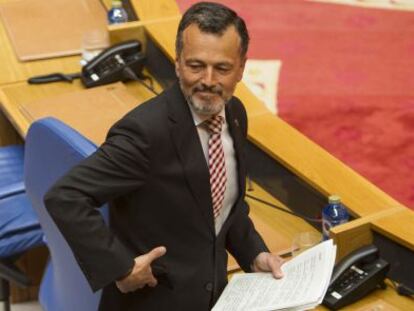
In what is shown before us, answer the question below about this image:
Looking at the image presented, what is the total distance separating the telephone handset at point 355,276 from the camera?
1.35 meters

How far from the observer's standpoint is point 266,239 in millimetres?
1570

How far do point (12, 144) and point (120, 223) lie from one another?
110cm

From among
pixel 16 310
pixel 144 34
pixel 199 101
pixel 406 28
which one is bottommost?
pixel 16 310

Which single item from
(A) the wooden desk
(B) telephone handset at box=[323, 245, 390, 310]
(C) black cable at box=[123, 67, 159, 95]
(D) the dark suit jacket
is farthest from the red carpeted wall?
(D) the dark suit jacket

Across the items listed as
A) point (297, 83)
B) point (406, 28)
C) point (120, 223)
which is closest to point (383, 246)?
point (120, 223)

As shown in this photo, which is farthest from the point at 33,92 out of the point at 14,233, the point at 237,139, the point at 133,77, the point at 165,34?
the point at 237,139

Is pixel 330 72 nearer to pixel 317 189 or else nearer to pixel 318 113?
pixel 318 113

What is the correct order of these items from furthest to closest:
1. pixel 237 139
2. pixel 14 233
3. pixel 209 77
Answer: pixel 14 233, pixel 237 139, pixel 209 77

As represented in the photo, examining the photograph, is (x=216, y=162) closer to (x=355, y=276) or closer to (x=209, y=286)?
(x=209, y=286)

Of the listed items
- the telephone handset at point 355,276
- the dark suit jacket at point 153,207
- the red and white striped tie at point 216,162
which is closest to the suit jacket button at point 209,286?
the dark suit jacket at point 153,207

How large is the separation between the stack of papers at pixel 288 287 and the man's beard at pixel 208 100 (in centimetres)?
25

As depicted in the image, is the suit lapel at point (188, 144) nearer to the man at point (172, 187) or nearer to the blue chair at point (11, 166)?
the man at point (172, 187)

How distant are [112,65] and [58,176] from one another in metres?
0.84

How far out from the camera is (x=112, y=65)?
2104 millimetres
